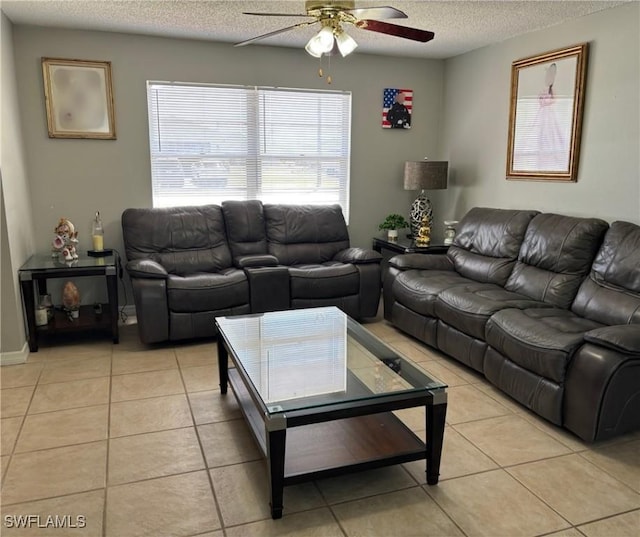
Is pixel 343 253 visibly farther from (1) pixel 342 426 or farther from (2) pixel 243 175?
(1) pixel 342 426

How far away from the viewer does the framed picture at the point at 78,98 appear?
13.3 feet

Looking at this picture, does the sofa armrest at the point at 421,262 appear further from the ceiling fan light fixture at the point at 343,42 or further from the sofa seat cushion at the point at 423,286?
the ceiling fan light fixture at the point at 343,42

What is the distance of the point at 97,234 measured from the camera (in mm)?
4211

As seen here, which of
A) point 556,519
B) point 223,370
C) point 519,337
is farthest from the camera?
point 223,370

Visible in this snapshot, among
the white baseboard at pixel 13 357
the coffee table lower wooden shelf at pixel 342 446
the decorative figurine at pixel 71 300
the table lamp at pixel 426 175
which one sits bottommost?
the white baseboard at pixel 13 357

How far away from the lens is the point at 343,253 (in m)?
4.57

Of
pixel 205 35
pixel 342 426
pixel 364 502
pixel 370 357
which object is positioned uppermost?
pixel 205 35

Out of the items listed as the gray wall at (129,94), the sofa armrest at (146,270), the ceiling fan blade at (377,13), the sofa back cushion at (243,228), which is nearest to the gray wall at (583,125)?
the gray wall at (129,94)

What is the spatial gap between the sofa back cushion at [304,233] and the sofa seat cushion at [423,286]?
2.86ft

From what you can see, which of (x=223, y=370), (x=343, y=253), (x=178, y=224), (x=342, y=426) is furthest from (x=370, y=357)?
(x=178, y=224)

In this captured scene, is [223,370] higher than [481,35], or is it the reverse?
[481,35]

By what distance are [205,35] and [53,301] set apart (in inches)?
99.3

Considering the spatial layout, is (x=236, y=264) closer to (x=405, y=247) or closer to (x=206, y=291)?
(x=206, y=291)

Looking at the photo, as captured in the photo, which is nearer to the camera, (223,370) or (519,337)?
(519,337)
